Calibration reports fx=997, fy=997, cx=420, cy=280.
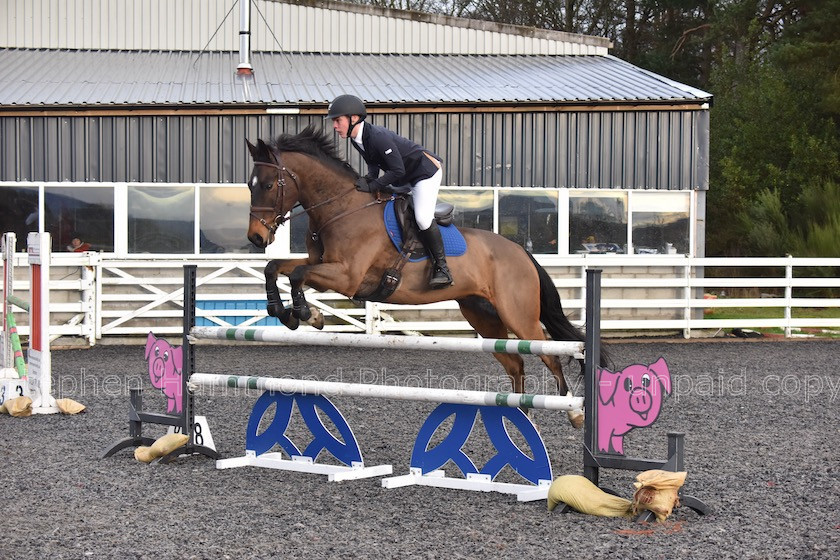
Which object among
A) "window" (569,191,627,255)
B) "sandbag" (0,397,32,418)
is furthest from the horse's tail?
"window" (569,191,627,255)

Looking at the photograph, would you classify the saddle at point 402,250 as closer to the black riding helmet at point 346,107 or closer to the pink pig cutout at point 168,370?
A: the black riding helmet at point 346,107

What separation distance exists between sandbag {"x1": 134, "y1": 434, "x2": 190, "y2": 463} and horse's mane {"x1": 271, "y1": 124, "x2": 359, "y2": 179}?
A: 1827mm

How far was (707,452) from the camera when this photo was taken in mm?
6008

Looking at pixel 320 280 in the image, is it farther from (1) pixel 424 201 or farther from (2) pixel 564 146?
(2) pixel 564 146

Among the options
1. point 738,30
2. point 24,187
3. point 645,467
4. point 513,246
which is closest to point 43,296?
point 513,246

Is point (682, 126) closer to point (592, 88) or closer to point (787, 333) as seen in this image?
point (592, 88)

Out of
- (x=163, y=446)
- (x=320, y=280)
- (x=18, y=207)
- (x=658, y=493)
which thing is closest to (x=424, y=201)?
(x=320, y=280)

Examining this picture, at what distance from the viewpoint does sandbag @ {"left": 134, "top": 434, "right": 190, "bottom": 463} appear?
5.68 meters

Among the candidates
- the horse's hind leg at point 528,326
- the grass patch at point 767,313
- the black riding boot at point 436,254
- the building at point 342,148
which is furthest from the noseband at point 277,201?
the grass patch at point 767,313

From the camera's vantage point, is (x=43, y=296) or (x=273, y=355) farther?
(x=273, y=355)

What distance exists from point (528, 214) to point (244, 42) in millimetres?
5424

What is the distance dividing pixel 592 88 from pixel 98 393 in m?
8.92

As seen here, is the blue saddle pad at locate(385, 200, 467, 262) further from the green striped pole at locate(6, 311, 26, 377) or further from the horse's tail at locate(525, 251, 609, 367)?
the green striped pole at locate(6, 311, 26, 377)

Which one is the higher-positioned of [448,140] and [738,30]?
[738,30]
